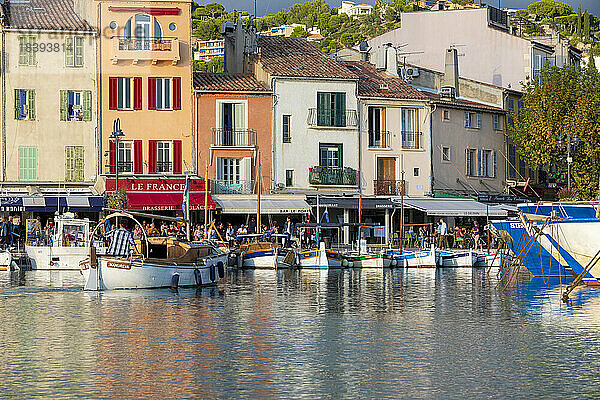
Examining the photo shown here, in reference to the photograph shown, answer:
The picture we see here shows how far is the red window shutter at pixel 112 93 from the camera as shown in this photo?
2586 inches

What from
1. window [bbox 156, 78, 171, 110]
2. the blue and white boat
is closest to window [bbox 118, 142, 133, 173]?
window [bbox 156, 78, 171, 110]

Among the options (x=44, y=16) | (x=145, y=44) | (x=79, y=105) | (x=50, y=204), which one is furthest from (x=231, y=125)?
(x=44, y=16)

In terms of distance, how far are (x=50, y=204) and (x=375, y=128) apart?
21421mm

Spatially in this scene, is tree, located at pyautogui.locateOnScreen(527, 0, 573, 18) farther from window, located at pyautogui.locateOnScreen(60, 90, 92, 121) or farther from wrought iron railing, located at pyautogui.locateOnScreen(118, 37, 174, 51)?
window, located at pyautogui.locateOnScreen(60, 90, 92, 121)

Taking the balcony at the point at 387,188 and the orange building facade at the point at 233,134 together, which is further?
the balcony at the point at 387,188

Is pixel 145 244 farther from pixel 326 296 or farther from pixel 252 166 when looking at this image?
pixel 252 166

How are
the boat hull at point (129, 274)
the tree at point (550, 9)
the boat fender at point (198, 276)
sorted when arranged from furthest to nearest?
the tree at point (550, 9), the boat fender at point (198, 276), the boat hull at point (129, 274)

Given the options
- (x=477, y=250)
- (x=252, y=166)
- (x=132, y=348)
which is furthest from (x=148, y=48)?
(x=132, y=348)

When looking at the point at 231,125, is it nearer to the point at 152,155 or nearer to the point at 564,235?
the point at 152,155

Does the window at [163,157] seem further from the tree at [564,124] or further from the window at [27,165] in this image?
the tree at [564,124]

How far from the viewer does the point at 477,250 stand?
208ft

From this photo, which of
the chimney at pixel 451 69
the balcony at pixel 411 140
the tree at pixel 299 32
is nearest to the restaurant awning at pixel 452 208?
the balcony at pixel 411 140

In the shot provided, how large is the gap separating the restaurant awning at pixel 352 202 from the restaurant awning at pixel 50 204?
43.5 feet

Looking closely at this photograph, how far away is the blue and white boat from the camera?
40.2m
